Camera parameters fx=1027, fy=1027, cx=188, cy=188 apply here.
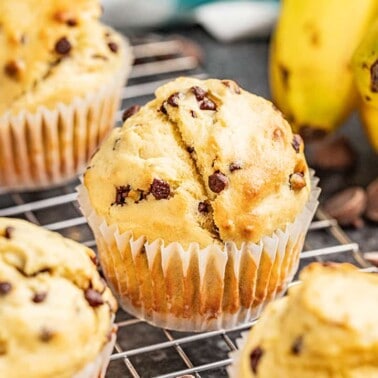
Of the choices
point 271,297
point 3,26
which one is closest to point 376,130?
point 271,297

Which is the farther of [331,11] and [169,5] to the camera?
[169,5]

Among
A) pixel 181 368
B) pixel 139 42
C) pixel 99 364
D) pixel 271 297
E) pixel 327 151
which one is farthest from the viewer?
pixel 139 42

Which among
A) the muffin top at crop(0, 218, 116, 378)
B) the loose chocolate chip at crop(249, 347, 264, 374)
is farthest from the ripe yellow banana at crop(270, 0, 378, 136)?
the loose chocolate chip at crop(249, 347, 264, 374)

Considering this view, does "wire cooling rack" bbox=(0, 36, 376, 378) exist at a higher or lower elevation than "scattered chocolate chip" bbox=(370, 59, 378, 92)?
lower

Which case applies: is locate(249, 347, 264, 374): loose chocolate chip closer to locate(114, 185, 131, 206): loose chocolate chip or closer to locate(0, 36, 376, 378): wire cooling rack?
locate(0, 36, 376, 378): wire cooling rack

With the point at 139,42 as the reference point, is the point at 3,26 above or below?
above

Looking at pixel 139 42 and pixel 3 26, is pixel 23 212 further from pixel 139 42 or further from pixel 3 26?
pixel 139 42
